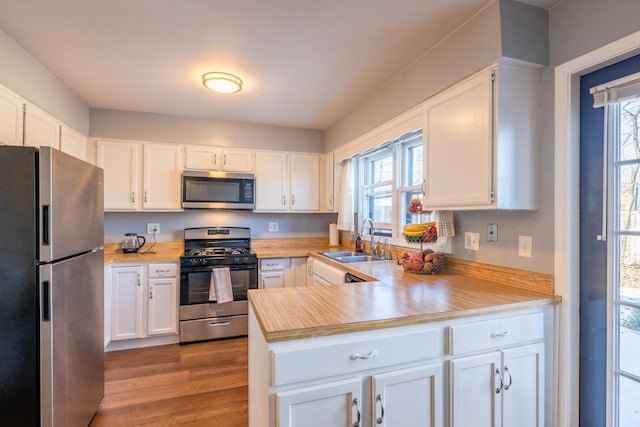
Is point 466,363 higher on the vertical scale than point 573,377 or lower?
higher

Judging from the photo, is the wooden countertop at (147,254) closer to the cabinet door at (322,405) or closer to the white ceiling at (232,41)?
the white ceiling at (232,41)

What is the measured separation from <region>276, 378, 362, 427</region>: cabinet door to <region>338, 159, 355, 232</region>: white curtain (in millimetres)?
2425

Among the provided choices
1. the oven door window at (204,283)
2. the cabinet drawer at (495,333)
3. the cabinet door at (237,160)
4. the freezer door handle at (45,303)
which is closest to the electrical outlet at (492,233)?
the cabinet drawer at (495,333)

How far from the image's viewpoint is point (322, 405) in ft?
3.69

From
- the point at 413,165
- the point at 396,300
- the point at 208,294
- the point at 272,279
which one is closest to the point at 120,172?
the point at 208,294

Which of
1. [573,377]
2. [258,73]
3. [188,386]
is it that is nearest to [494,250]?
[573,377]

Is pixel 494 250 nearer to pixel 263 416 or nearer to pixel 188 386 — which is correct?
pixel 263 416

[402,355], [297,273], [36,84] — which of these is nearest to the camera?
[402,355]

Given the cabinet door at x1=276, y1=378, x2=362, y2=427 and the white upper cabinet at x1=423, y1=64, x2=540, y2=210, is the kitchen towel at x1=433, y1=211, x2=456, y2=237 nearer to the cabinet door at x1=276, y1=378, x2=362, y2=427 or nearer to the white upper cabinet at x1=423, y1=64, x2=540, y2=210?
the white upper cabinet at x1=423, y1=64, x2=540, y2=210

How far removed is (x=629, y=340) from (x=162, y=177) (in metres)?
3.83

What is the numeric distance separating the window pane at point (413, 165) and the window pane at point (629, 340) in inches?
61.0

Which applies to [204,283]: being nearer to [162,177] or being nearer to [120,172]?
[162,177]

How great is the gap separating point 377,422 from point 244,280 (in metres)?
2.31

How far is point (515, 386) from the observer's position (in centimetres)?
141
